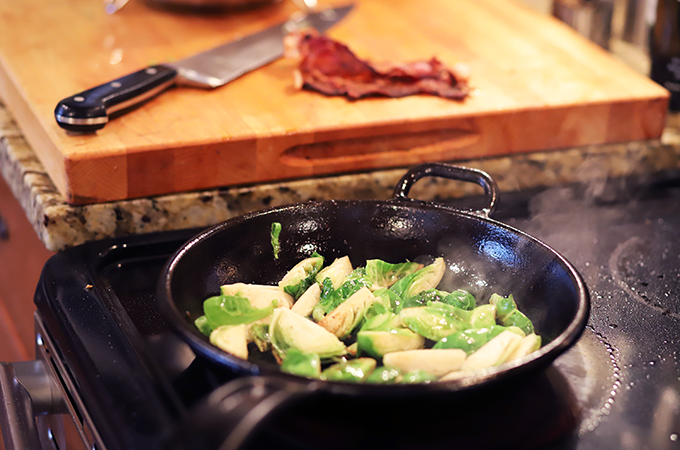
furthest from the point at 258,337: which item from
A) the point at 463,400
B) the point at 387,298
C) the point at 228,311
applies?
the point at 463,400

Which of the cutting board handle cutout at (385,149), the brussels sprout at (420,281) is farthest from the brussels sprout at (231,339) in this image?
the cutting board handle cutout at (385,149)

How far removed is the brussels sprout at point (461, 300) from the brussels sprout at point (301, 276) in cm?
18

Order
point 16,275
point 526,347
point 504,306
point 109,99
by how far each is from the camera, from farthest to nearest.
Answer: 1. point 16,275
2. point 109,99
3. point 504,306
4. point 526,347

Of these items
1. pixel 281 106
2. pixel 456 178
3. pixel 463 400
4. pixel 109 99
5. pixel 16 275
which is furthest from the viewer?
pixel 16 275

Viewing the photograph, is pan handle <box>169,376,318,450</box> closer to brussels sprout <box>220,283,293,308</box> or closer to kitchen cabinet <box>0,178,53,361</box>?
brussels sprout <box>220,283,293,308</box>

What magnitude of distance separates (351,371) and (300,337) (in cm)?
8

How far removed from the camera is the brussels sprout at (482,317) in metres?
0.83

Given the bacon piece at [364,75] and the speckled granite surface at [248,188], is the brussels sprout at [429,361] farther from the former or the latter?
the bacon piece at [364,75]

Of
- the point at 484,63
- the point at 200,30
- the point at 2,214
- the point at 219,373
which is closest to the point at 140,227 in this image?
the point at 219,373

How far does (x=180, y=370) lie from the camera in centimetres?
82

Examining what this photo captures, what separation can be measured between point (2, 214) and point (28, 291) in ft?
0.80

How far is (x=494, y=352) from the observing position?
0.73 m

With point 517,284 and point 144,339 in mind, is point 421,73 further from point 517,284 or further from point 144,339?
point 144,339

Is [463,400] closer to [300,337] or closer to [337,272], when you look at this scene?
[300,337]
